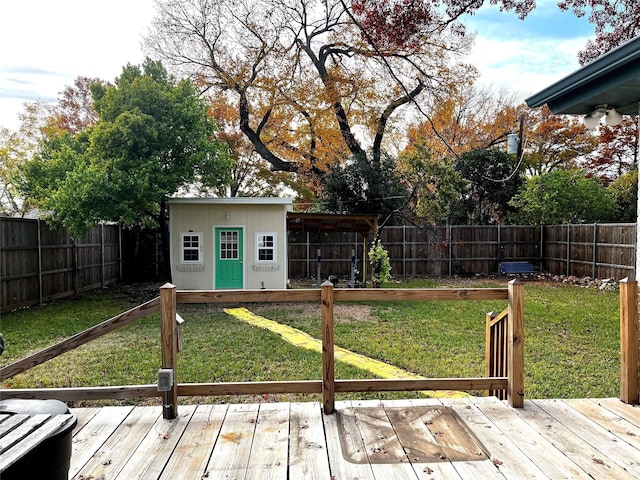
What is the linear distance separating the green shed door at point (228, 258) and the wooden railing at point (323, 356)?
28.1 ft

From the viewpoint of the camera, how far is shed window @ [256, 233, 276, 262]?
472 inches

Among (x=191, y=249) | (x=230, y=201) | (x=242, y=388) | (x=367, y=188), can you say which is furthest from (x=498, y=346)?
(x=367, y=188)

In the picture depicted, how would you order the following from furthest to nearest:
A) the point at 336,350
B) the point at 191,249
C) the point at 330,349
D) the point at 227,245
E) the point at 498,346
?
the point at 227,245
the point at 191,249
the point at 336,350
the point at 498,346
the point at 330,349

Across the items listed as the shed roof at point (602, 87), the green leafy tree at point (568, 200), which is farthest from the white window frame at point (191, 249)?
the green leafy tree at point (568, 200)

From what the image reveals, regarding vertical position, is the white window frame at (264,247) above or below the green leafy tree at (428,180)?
below

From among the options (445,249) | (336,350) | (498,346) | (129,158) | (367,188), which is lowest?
(336,350)

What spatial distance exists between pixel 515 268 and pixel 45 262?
43.0 feet

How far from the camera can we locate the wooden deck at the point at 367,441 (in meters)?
2.65

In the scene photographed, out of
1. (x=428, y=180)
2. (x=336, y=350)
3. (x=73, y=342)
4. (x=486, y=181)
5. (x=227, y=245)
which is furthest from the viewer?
(x=486, y=181)

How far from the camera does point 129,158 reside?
36.6 ft

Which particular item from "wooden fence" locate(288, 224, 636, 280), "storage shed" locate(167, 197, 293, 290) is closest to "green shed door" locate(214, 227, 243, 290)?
"storage shed" locate(167, 197, 293, 290)

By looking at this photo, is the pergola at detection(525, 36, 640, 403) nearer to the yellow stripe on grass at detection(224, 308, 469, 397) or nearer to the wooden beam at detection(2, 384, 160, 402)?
the yellow stripe on grass at detection(224, 308, 469, 397)

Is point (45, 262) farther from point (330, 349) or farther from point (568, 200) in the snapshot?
point (568, 200)

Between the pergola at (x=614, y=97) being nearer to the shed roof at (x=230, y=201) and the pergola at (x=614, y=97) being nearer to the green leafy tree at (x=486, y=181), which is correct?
the shed roof at (x=230, y=201)
